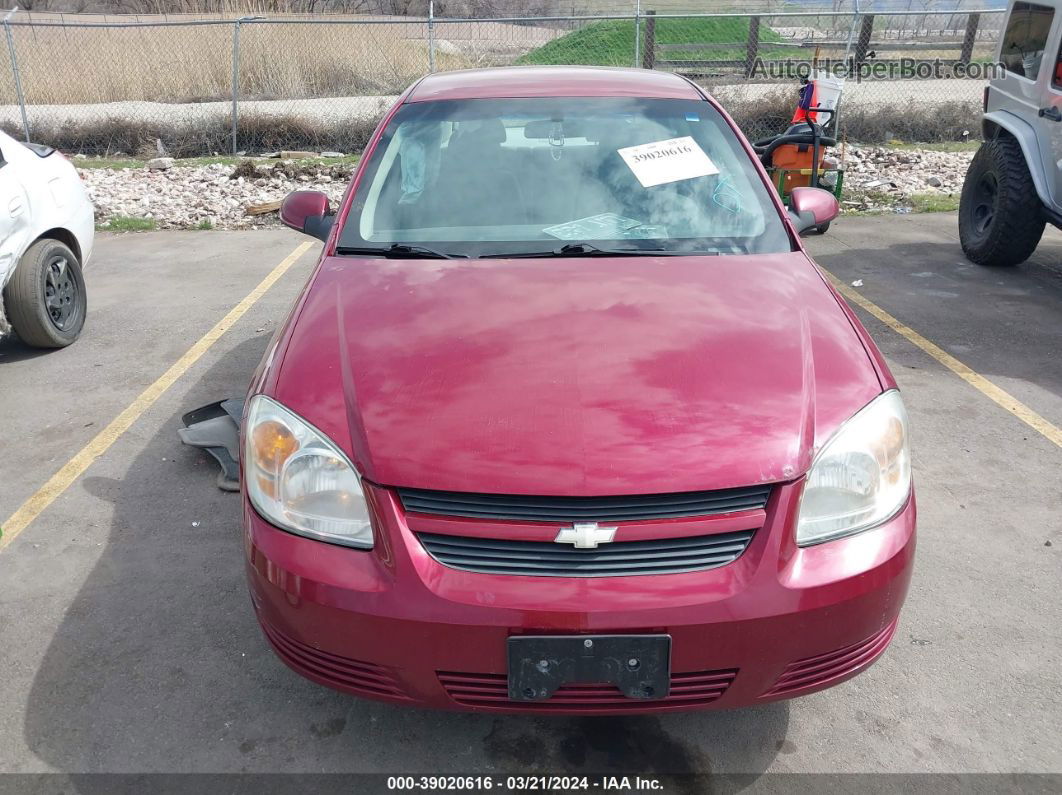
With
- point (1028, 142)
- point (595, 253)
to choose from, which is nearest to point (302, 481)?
point (595, 253)

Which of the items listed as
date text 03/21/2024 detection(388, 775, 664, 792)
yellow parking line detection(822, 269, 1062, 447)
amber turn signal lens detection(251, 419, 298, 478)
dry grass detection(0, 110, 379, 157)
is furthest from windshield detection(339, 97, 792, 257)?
dry grass detection(0, 110, 379, 157)

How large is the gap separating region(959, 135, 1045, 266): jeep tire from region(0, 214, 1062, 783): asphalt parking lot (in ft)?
5.86

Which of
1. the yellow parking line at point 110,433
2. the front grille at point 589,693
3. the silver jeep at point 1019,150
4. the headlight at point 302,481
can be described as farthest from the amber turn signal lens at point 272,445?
the silver jeep at point 1019,150

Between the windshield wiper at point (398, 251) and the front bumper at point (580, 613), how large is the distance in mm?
1105

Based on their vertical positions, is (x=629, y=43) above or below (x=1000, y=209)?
below

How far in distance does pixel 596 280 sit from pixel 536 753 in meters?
1.36

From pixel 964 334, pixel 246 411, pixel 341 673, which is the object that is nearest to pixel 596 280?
pixel 246 411

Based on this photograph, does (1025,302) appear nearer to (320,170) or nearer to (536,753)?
(536,753)

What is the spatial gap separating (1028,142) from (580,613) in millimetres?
5966

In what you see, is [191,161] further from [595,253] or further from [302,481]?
[302,481]

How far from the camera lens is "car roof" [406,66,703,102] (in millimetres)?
3621

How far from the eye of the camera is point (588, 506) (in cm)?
205

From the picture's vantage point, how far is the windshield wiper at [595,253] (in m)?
2.99

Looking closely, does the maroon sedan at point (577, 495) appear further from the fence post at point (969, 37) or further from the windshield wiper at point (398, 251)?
the fence post at point (969, 37)
